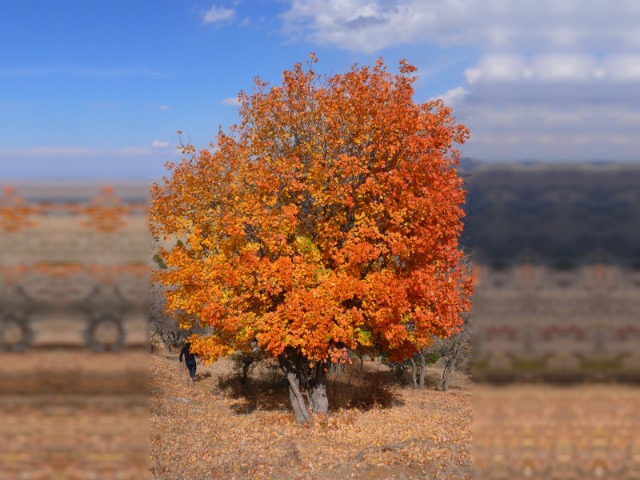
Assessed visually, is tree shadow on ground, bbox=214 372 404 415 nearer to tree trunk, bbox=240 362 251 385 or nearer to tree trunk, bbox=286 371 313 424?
tree trunk, bbox=240 362 251 385

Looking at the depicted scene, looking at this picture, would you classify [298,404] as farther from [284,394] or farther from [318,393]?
[284,394]

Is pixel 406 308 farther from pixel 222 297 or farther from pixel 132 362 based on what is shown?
pixel 132 362

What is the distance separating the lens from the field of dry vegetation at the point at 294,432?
46.0ft

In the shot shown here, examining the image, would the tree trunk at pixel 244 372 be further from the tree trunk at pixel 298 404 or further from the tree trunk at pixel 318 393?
the tree trunk at pixel 298 404

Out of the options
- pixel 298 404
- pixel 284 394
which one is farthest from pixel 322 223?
pixel 284 394

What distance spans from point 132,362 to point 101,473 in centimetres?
208

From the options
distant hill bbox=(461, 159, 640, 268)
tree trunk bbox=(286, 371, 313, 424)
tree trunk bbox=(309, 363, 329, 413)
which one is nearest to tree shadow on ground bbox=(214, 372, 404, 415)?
tree trunk bbox=(309, 363, 329, 413)

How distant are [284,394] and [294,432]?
7410 millimetres

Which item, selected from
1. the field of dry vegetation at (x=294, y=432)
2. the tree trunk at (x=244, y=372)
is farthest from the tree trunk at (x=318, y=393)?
the tree trunk at (x=244, y=372)

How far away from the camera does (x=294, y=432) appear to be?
18.4 m

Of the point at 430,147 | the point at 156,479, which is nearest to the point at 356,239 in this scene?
the point at 430,147

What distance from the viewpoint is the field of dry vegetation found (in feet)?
46.0

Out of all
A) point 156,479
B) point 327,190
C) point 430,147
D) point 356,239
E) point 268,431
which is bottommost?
point 268,431

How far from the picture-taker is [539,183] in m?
12.4
